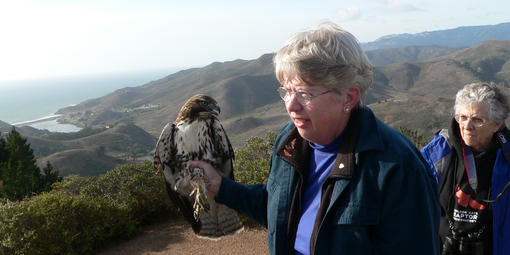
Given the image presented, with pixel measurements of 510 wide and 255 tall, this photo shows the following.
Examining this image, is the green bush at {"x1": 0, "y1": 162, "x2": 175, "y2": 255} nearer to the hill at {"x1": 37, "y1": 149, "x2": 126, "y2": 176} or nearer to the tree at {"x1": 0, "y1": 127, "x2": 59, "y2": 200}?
the tree at {"x1": 0, "y1": 127, "x2": 59, "y2": 200}

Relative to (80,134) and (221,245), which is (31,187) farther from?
(80,134)

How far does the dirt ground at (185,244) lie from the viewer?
7.36 meters

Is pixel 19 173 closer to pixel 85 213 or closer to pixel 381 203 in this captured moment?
pixel 85 213

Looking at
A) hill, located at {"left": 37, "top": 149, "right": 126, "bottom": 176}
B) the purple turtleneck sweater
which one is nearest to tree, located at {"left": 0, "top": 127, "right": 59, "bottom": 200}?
the purple turtleneck sweater

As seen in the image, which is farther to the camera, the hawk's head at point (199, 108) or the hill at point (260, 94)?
the hill at point (260, 94)

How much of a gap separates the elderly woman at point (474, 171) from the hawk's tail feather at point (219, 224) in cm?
193

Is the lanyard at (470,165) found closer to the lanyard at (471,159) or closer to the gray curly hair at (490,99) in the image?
the lanyard at (471,159)

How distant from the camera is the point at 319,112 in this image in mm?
1733

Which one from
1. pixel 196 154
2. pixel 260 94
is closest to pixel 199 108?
pixel 196 154

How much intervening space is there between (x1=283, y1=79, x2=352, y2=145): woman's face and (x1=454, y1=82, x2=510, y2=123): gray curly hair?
199 centimetres

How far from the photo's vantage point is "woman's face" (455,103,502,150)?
3.05 metres

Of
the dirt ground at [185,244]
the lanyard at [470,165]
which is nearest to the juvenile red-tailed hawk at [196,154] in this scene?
the lanyard at [470,165]

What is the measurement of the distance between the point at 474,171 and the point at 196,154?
99.1 inches

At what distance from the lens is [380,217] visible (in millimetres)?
1586
